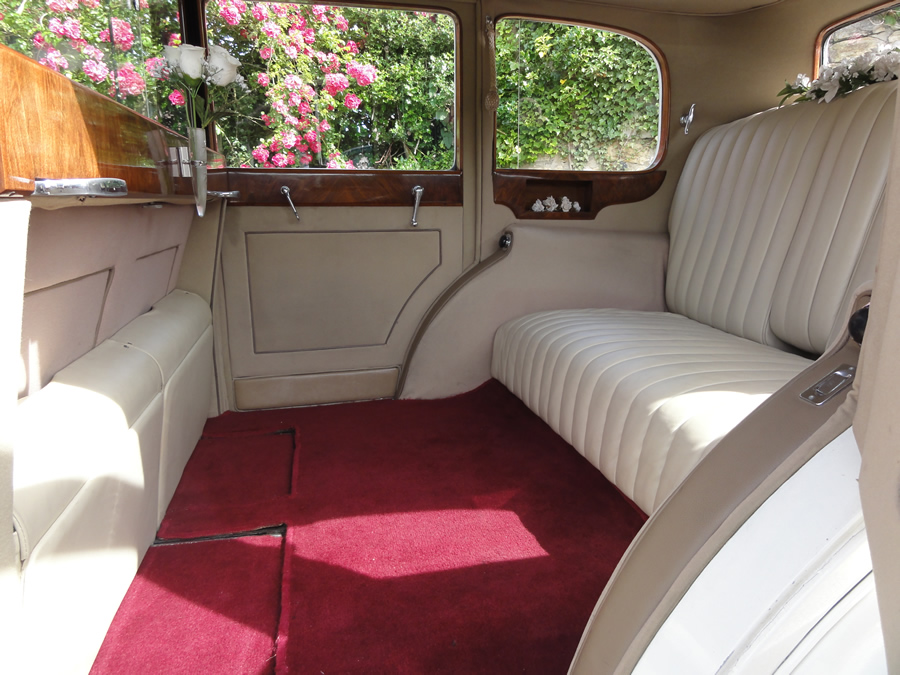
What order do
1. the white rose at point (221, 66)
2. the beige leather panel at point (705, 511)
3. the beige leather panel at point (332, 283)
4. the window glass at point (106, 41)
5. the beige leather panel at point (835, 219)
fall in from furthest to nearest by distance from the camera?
the beige leather panel at point (332, 283) → the white rose at point (221, 66) → the beige leather panel at point (835, 219) → the window glass at point (106, 41) → the beige leather panel at point (705, 511)

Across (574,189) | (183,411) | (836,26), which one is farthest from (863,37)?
(183,411)

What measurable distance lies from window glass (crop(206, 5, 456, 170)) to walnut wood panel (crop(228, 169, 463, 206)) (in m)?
0.04

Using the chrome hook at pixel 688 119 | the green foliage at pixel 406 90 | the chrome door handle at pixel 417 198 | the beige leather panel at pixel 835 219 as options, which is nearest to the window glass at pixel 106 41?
the green foliage at pixel 406 90

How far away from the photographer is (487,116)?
93.2 inches

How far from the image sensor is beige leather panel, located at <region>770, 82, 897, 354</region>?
161cm

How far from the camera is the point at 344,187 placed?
2.33 meters

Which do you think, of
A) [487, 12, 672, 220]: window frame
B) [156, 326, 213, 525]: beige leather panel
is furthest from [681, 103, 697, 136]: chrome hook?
[156, 326, 213, 525]: beige leather panel

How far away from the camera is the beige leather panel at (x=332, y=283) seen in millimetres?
2373

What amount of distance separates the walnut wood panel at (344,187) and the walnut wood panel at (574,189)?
229mm

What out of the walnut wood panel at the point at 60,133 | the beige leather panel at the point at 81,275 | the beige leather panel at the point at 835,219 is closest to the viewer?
the walnut wood panel at the point at 60,133


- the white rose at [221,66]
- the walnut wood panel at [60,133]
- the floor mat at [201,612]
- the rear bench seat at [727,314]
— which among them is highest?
the white rose at [221,66]

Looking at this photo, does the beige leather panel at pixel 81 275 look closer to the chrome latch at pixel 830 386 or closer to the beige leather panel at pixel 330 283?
the beige leather panel at pixel 330 283

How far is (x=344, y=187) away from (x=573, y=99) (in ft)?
3.33

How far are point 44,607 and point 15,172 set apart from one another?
57cm
